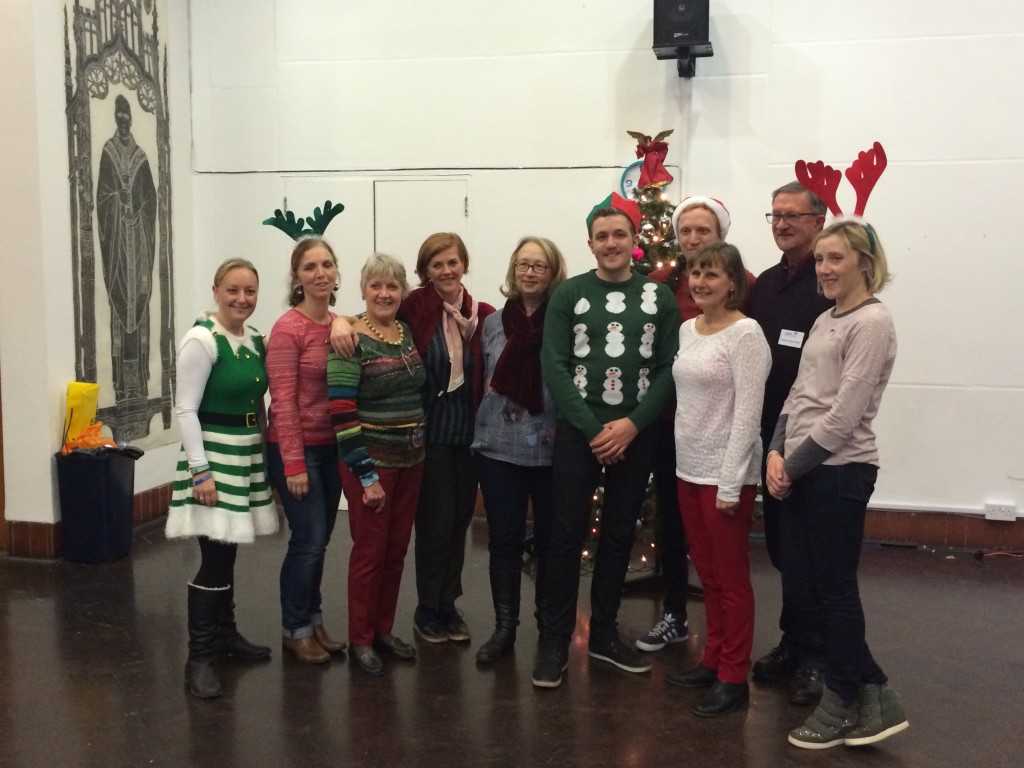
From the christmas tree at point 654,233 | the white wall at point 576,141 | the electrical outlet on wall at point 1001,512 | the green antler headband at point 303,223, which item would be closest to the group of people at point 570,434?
the green antler headband at point 303,223

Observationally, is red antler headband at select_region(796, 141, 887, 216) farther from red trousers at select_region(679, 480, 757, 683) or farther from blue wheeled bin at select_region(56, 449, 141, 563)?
blue wheeled bin at select_region(56, 449, 141, 563)

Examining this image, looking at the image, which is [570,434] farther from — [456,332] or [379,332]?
[379,332]

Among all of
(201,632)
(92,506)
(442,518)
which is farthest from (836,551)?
(92,506)

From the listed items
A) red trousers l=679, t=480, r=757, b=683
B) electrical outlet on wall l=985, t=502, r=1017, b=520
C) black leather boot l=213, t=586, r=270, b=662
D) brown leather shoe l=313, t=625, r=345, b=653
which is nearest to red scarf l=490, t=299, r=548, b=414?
red trousers l=679, t=480, r=757, b=683

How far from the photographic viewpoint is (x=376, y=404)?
314 cm

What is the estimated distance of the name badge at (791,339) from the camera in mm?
3027

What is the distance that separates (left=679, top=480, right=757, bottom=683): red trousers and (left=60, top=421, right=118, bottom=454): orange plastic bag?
3.10 m

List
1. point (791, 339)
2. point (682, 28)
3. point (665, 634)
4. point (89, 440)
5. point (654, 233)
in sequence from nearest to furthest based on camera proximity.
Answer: point (791, 339), point (665, 634), point (654, 233), point (89, 440), point (682, 28)

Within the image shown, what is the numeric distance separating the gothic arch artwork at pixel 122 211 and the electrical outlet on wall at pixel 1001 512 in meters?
4.69

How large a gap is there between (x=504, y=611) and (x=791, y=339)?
1408 millimetres

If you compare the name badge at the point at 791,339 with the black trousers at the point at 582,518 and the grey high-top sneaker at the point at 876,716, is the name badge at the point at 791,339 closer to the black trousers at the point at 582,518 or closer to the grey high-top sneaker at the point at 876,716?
the black trousers at the point at 582,518

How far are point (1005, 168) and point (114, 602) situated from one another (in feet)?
16.1

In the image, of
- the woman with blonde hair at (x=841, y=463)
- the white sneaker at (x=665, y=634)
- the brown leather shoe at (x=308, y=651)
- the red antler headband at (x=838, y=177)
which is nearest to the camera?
the woman with blonde hair at (x=841, y=463)

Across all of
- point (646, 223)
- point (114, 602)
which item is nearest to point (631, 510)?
point (646, 223)
